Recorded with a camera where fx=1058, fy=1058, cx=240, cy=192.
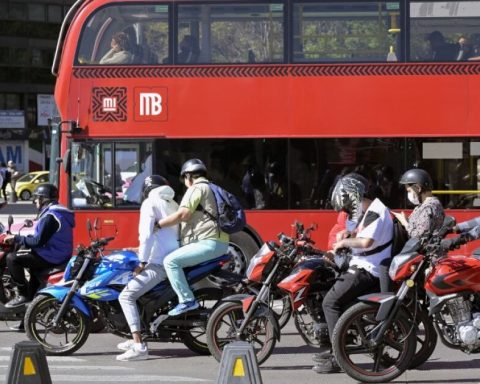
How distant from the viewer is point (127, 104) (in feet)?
47.3

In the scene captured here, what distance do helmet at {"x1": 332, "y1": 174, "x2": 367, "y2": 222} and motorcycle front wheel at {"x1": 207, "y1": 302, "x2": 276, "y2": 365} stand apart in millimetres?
1094

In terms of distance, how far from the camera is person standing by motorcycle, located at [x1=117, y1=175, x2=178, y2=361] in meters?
8.98

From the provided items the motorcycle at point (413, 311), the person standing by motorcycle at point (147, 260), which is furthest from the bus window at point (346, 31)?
the motorcycle at point (413, 311)

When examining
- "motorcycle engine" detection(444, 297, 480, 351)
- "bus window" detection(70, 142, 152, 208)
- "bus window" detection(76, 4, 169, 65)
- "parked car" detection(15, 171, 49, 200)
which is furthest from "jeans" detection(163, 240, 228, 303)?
"parked car" detection(15, 171, 49, 200)

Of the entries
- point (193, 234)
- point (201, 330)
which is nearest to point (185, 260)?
point (193, 234)

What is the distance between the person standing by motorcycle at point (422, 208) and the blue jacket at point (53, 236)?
351 cm

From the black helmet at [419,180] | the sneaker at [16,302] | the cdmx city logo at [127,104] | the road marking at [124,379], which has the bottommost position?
the road marking at [124,379]

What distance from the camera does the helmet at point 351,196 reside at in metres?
8.33

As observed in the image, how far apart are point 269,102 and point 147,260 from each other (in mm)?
5701

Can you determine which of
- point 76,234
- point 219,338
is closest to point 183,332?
point 219,338

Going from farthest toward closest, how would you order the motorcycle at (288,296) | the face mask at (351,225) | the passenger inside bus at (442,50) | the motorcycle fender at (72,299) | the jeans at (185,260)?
the passenger inside bus at (442,50) → the motorcycle fender at (72,299) → the jeans at (185,260) → the face mask at (351,225) → the motorcycle at (288,296)

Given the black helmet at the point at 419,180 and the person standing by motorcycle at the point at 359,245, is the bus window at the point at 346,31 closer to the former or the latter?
the black helmet at the point at 419,180

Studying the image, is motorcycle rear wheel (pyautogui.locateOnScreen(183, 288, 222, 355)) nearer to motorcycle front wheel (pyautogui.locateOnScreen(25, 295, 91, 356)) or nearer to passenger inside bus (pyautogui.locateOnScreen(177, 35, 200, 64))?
motorcycle front wheel (pyautogui.locateOnScreen(25, 295, 91, 356))

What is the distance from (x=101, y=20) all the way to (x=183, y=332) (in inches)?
258
